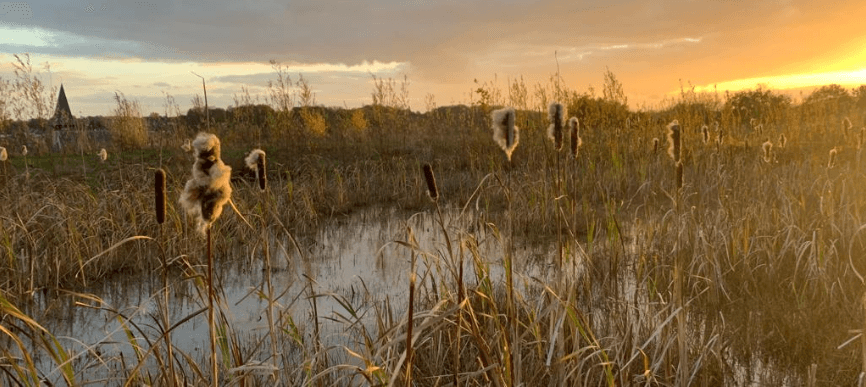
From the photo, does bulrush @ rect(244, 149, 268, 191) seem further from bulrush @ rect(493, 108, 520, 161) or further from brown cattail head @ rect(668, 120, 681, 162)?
brown cattail head @ rect(668, 120, 681, 162)

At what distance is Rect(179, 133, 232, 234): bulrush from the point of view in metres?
1.22

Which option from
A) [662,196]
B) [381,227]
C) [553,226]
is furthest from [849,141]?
[381,227]

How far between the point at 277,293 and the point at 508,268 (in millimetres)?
2766

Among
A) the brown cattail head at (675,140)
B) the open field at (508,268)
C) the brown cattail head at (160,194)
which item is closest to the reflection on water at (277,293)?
the open field at (508,268)

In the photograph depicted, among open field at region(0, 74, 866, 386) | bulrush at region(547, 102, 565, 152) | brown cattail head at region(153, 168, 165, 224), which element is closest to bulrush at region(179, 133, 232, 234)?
brown cattail head at region(153, 168, 165, 224)

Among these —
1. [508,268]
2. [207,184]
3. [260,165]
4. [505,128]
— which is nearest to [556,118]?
[505,128]

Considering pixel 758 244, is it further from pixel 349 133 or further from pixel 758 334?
pixel 349 133

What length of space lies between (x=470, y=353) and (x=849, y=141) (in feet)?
29.1

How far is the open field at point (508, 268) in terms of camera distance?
2057 millimetres

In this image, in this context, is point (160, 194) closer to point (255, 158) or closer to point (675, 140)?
point (255, 158)

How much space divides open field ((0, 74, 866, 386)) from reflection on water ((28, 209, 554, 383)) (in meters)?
0.05

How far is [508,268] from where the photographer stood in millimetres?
1902

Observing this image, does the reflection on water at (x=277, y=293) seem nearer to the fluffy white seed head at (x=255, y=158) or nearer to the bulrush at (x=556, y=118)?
the bulrush at (x=556, y=118)

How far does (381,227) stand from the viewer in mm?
6512
